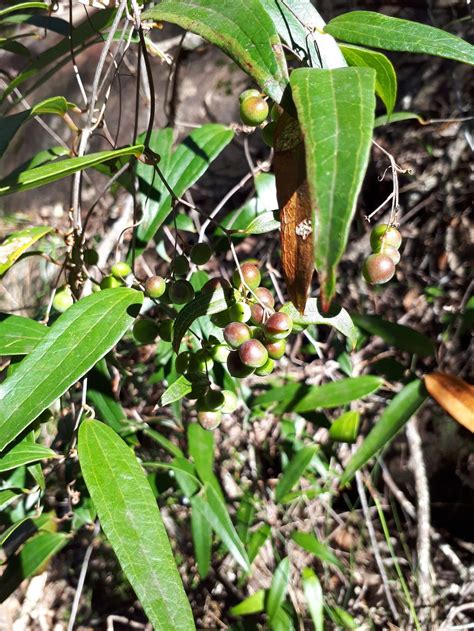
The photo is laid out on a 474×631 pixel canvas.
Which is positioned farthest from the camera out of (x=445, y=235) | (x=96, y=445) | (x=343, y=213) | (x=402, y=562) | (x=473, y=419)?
(x=445, y=235)

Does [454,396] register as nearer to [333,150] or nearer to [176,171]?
[176,171]

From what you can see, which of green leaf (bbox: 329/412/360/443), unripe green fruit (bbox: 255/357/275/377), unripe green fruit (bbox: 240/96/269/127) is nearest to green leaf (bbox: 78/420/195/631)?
unripe green fruit (bbox: 255/357/275/377)

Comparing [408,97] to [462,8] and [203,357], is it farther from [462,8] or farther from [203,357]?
[203,357]

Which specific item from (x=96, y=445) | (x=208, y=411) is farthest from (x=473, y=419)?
(x=96, y=445)

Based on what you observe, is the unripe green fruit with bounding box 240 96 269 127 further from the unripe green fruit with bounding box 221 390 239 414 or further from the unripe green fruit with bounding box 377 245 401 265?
the unripe green fruit with bounding box 221 390 239 414

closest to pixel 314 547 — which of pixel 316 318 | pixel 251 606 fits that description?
pixel 251 606
